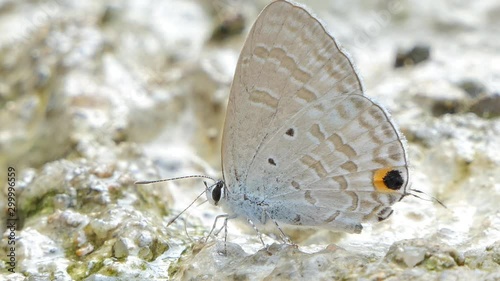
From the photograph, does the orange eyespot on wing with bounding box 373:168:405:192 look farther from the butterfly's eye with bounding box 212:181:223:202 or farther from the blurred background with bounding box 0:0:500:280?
the butterfly's eye with bounding box 212:181:223:202

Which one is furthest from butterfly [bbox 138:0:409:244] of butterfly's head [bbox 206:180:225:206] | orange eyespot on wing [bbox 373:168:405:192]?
butterfly's head [bbox 206:180:225:206]

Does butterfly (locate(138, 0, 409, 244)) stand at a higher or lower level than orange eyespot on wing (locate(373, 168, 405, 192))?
higher

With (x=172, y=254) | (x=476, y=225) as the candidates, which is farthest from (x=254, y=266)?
(x=476, y=225)

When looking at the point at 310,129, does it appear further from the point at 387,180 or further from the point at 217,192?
the point at 217,192

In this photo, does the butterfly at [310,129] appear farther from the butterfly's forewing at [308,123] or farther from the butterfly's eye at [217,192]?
the butterfly's eye at [217,192]

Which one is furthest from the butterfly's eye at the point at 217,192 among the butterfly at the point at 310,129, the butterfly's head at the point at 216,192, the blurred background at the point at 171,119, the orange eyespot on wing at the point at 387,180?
the orange eyespot on wing at the point at 387,180

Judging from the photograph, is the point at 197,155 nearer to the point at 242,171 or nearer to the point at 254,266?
the point at 242,171
